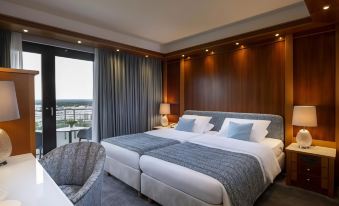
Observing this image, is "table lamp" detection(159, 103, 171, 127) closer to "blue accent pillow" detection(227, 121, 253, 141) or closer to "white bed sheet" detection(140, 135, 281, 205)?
"white bed sheet" detection(140, 135, 281, 205)

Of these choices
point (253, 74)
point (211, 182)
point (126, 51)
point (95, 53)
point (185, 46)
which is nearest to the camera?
point (211, 182)

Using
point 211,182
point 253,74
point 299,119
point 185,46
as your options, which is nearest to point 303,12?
point 253,74

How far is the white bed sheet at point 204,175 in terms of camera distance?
178 centimetres

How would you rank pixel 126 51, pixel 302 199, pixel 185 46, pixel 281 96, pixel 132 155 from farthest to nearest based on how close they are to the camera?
pixel 185 46, pixel 126 51, pixel 281 96, pixel 132 155, pixel 302 199

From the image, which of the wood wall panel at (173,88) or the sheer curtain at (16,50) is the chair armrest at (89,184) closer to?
the sheer curtain at (16,50)

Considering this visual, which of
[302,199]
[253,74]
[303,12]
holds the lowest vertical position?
[302,199]

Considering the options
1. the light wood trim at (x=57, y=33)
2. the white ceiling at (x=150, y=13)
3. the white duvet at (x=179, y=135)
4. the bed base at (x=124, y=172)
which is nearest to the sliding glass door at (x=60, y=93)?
the light wood trim at (x=57, y=33)

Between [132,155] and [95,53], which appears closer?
[132,155]

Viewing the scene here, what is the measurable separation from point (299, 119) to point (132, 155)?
8.10 feet

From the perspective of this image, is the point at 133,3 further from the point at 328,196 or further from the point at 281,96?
the point at 328,196

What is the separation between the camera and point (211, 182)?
1804mm

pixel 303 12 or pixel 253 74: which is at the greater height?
pixel 303 12

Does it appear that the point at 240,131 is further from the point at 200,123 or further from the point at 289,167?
the point at 200,123

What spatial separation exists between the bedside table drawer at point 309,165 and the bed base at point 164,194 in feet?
5.87
